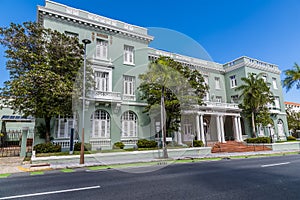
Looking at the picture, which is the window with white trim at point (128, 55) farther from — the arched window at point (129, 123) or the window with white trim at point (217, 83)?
the window with white trim at point (217, 83)

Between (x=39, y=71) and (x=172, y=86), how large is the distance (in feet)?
29.2

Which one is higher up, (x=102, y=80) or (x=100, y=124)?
(x=102, y=80)

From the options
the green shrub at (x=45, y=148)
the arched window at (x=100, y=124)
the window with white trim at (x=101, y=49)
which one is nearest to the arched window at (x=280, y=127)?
the arched window at (x=100, y=124)

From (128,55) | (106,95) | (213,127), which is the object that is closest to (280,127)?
(213,127)

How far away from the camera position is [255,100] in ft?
79.2

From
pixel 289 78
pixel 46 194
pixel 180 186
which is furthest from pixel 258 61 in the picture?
pixel 46 194

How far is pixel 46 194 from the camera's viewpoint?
4953 millimetres

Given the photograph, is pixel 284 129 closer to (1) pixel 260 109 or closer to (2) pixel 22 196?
(1) pixel 260 109

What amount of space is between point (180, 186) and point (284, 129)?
32.9m

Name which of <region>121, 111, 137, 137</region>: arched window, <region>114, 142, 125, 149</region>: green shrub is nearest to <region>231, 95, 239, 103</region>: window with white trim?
<region>121, 111, 137, 137</region>: arched window

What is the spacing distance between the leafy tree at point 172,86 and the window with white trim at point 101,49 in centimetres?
696

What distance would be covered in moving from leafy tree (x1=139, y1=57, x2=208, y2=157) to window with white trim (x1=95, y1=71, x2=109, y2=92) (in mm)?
4830

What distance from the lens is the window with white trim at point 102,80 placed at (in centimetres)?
1839

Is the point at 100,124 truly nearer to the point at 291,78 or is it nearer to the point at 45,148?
the point at 45,148
